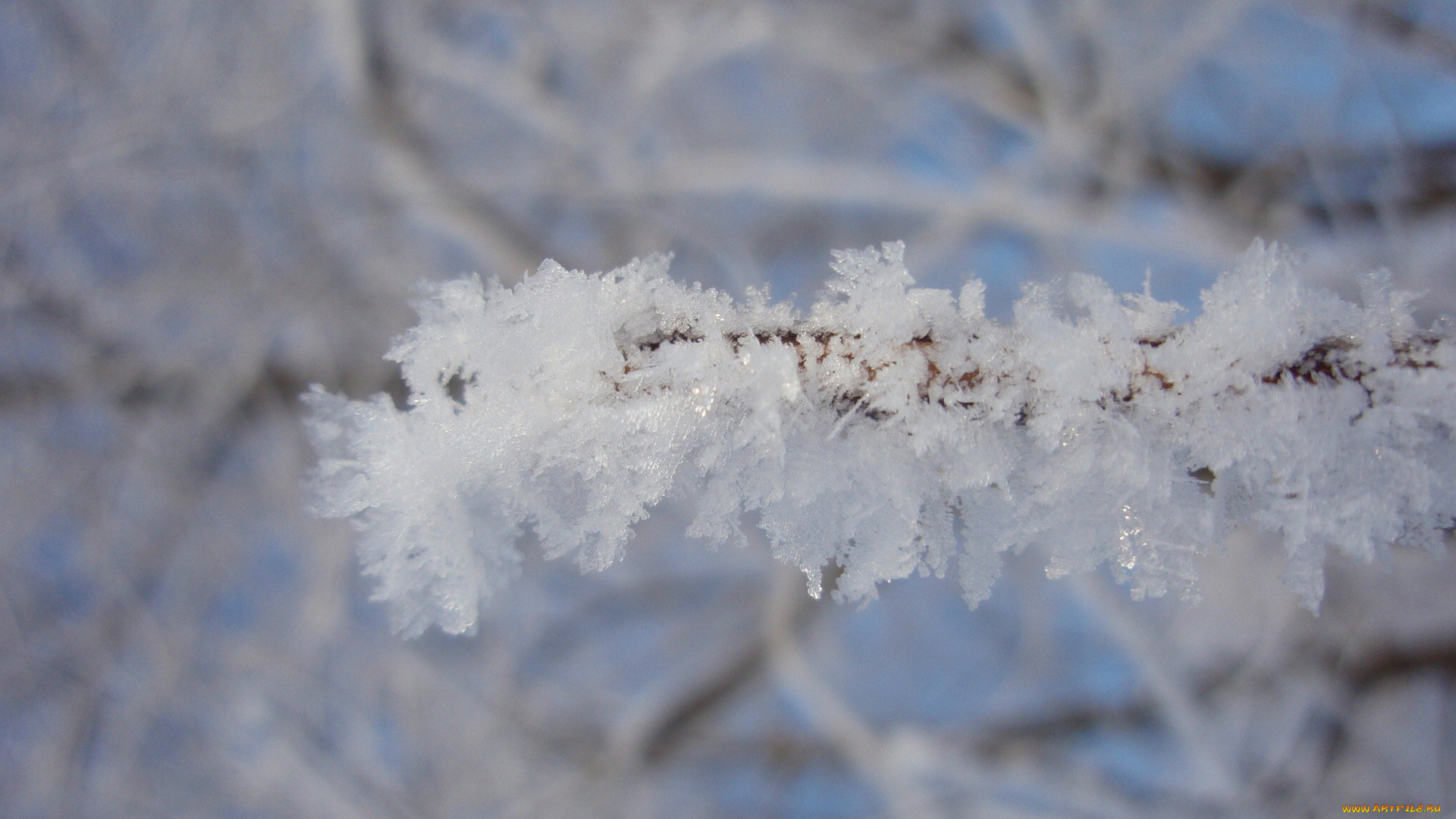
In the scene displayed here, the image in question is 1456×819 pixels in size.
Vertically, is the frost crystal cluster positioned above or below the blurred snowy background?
below

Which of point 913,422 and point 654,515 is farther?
point 654,515

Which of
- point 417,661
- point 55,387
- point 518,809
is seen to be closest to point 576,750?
point 518,809

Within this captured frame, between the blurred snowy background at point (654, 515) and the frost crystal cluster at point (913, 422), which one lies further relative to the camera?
the blurred snowy background at point (654, 515)

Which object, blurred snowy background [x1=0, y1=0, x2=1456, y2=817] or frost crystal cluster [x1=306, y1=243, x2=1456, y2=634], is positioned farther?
blurred snowy background [x1=0, y1=0, x2=1456, y2=817]

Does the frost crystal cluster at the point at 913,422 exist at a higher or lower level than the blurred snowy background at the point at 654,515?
lower

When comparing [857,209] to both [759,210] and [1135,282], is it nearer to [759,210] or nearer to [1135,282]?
[759,210]
